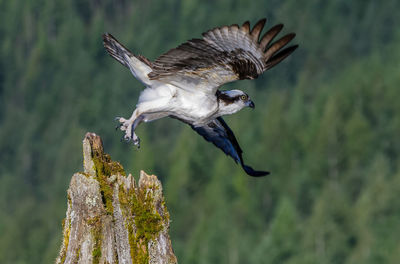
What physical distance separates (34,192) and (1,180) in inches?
170

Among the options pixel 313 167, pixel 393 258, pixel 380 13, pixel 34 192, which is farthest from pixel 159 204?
pixel 380 13

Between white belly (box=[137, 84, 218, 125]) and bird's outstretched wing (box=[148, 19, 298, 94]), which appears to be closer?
bird's outstretched wing (box=[148, 19, 298, 94])

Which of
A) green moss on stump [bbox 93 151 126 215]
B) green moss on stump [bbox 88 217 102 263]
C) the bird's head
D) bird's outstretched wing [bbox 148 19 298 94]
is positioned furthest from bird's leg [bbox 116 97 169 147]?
green moss on stump [bbox 88 217 102 263]

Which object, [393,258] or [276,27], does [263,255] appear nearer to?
[393,258]

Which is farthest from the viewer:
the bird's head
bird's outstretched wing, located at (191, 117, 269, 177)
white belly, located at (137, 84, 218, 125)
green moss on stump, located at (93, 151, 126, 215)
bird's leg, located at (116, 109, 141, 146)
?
bird's outstretched wing, located at (191, 117, 269, 177)

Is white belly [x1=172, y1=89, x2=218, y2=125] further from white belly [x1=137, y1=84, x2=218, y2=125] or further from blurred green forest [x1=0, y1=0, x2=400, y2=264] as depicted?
blurred green forest [x1=0, y1=0, x2=400, y2=264]

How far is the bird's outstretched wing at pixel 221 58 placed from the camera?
11.5 meters

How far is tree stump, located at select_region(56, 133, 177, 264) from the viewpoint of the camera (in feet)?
32.2

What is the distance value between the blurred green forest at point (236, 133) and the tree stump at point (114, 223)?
5064 centimetres

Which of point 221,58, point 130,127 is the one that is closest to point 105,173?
point 130,127

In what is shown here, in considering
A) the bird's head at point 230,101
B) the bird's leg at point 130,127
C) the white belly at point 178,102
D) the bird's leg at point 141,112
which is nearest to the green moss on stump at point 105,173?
the bird's leg at point 130,127

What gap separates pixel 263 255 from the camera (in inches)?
2484

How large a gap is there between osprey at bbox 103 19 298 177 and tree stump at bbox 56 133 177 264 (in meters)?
1.92

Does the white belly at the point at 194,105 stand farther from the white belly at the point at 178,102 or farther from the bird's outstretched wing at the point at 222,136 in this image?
the bird's outstretched wing at the point at 222,136
